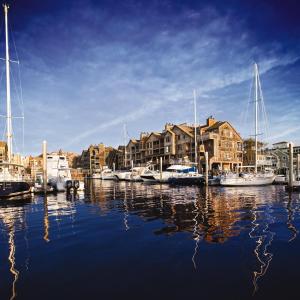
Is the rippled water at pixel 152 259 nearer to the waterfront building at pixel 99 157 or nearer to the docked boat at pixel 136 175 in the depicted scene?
the docked boat at pixel 136 175

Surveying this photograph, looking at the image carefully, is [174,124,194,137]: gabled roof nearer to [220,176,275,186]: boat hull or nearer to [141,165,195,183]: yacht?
[141,165,195,183]: yacht

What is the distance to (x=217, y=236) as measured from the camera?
11.8 m

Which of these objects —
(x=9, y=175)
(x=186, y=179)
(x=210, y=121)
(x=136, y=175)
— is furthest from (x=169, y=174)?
(x=9, y=175)

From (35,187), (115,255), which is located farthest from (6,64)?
(115,255)

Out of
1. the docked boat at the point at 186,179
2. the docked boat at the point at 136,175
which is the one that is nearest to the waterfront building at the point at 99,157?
the docked boat at the point at 136,175

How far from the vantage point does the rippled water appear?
22.6 ft

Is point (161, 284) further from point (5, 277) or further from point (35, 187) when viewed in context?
point (35, 187)

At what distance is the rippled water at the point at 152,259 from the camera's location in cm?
688

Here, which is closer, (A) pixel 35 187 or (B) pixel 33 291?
(B) pixel 33 291

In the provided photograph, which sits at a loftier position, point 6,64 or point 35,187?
point 6,64

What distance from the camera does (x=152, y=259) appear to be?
9117mm

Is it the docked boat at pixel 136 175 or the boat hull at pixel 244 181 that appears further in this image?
the docked boat at pixel 136 175

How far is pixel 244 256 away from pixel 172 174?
52579 mm

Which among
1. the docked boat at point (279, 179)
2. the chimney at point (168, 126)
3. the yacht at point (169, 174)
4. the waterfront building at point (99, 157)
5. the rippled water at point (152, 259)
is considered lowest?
the docked boat at point (279, 179)
